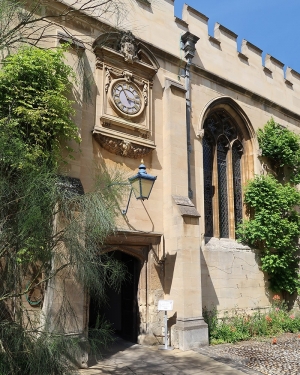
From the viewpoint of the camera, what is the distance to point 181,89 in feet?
29.5

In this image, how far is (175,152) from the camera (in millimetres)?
8430

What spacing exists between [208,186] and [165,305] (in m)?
4.02

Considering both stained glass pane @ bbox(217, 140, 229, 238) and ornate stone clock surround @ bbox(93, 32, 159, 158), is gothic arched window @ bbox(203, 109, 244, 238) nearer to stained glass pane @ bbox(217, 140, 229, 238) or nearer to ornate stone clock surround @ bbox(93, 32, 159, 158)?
stained glass pane @ bbox(217, 140, 229, 238)

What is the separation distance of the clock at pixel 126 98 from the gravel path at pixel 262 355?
538 centimetres

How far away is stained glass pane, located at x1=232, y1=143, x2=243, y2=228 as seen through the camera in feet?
34.4

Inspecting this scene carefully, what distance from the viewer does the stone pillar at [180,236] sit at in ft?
23.7

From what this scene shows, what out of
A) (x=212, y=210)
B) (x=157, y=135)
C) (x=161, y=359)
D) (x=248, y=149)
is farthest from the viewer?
(x=248, y=149)

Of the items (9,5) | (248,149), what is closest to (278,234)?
(248,149)

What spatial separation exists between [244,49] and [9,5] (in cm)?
944

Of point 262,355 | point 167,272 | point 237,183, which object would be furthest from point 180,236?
point 237,183

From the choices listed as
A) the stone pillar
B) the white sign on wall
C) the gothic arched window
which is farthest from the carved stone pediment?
the white sign on wall

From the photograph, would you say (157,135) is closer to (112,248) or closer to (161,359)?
(112,248)

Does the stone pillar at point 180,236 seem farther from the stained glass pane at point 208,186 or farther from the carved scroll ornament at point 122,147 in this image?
the stained glass pane at point 208,186

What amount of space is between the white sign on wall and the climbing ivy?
3.76 meters
